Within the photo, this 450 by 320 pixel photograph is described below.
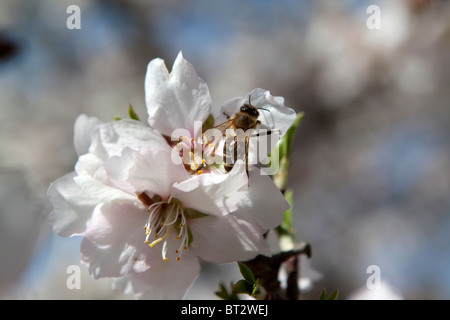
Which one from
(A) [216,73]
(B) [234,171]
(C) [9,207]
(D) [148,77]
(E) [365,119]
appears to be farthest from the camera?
(A) [216,73]

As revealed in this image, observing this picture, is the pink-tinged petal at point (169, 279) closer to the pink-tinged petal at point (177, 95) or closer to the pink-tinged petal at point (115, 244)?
the pink-tinged petal at point (115, 244)

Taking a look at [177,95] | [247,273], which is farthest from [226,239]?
[177,95]

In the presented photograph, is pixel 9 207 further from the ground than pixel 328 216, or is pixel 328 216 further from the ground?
pixel 328 216

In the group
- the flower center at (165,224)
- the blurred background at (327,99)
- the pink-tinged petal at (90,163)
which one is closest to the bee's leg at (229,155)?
the flower center at (165,224)

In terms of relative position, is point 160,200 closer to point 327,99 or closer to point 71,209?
point 71,209

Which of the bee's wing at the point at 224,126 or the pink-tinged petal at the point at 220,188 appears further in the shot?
the bee's wing at the point at 224,126

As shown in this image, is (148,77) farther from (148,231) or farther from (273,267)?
(273,267)

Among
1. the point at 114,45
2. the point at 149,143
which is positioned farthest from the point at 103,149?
the point at 114,45
